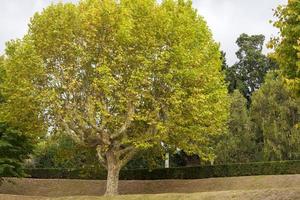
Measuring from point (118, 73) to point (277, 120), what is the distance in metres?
21.0

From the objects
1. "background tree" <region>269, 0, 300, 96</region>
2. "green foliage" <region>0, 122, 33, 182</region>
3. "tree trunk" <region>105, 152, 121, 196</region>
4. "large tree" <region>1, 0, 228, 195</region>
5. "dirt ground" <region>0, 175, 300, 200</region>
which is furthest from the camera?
"green foliage" <region>0, 122, 33, 182</region>

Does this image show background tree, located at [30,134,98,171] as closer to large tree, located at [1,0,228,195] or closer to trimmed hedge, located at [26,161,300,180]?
trimmed hedge, located at [26,161,300,180]

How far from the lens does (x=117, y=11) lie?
35156mm

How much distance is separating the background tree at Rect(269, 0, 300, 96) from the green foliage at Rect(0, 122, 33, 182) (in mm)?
23770

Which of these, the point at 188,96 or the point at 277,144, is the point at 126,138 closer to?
the point at 188,96

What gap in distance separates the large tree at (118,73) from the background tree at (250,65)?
32339 mm

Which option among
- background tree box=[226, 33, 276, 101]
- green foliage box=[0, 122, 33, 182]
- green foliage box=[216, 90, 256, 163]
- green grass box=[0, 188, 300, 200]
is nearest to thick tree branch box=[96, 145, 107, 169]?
green grass box=[0, 188, 300, 200]

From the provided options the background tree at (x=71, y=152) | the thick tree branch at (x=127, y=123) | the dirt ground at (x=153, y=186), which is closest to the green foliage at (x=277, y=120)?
the dirt ground at (x=153, y=186)

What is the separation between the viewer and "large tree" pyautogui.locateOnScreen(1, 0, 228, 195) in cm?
3434

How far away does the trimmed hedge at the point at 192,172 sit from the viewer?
3934 centimetres

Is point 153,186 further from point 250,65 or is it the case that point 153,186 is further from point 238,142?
point 250,65

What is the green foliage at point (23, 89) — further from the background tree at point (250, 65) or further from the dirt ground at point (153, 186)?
the background tree at point (250, 65)

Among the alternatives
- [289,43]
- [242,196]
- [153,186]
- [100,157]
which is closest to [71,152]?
[100,157]

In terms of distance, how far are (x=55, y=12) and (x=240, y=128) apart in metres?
25.0
